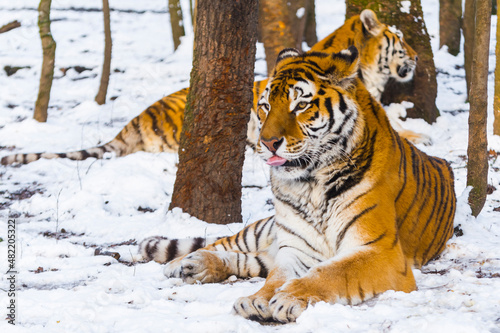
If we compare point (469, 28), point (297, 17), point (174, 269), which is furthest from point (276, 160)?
point (297, 17)

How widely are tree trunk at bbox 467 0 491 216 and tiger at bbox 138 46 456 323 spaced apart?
0.95 metres

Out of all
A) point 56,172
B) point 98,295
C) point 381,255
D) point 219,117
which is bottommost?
point 56,172

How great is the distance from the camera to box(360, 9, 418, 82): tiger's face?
7434 millimetres

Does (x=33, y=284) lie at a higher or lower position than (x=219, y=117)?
lower

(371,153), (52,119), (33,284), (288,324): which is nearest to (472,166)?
(371,153)

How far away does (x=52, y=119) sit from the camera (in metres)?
9.85

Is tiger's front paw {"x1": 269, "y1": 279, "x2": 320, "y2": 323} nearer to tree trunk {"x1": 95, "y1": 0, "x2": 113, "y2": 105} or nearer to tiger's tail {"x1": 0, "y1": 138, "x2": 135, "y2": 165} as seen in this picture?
tiger's tail {"x1": 0, "y1": 138, "x2": 135, "y2": 165}

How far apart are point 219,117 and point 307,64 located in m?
1.40

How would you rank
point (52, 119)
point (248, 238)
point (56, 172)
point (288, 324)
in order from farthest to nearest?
1. point (52, 119)
2. point (56, 172)
3. point (248, 238)
4. point (288, 324)

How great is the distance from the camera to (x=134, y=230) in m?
4.82

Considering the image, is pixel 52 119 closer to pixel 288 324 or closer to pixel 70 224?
pixel 70 224

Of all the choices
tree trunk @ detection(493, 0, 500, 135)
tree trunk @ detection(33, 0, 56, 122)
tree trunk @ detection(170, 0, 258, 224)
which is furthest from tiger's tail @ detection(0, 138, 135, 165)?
tree trunk @ detection(493, 0, 500, 135)

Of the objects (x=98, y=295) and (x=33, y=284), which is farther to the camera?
(x=33, y=284)

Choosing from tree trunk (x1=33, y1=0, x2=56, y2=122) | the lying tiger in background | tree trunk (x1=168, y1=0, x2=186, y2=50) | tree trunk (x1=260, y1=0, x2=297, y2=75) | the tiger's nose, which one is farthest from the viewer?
tree trunk (x1=168, y1=0, x2=186, y2=50)
